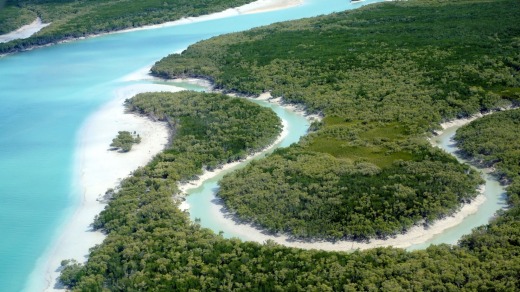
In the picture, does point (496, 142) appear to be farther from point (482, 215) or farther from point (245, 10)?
point (245, 10)

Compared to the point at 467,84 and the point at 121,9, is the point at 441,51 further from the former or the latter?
the point at 121,9

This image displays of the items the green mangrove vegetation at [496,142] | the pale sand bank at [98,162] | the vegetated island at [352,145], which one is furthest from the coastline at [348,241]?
the pale sand bank at [98,162]

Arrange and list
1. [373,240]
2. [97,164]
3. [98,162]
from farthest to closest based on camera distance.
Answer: [98,162], [97,164], [373,240]

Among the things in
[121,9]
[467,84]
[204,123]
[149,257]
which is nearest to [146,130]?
[204,123]

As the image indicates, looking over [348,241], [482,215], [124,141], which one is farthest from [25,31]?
[482,215]

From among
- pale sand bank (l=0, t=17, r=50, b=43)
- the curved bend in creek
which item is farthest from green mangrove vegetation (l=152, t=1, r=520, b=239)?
pale sand bank (l=0, t=17, r=50, b=43)

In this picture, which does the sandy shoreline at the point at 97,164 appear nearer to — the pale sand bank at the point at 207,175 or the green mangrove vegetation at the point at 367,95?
the pale sand bank at the point at 207,175

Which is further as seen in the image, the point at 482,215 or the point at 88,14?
the point at 88,14
